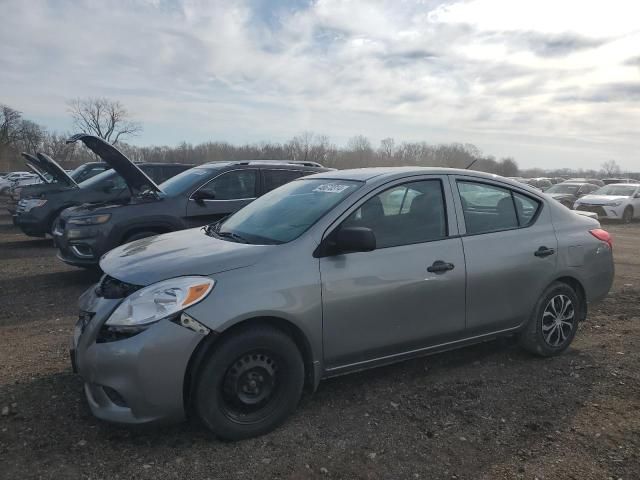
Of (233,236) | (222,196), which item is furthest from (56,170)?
(233,236)

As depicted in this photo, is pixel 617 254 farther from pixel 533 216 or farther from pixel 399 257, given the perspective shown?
pixel 399 257

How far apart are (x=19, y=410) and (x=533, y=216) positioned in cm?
433

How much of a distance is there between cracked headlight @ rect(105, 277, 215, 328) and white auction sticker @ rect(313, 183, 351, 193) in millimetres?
1306

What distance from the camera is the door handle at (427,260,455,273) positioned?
387cm

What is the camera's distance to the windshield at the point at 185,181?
24.4ft

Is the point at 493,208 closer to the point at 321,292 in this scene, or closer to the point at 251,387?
the point at 321,292

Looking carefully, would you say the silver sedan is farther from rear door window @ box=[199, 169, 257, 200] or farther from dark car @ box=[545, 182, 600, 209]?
dark car @ box=[545, 182, 600, 209]

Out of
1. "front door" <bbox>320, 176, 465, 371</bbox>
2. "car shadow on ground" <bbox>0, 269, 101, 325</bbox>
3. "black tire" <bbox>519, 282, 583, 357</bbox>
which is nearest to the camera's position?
"front door" <bbox>320, 176, 465, 371</bbox>

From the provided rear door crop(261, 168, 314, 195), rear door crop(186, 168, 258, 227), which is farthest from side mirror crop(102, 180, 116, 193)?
rear door crop(261, 168, 314, 195)

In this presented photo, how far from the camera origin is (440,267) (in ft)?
12.8

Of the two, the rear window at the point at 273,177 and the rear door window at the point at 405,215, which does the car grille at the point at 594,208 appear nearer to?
the rear window at the point at 273,177

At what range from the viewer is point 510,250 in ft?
14.1

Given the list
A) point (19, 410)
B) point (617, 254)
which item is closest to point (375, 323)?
point (19, 410)

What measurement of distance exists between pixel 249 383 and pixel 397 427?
1056 mm
